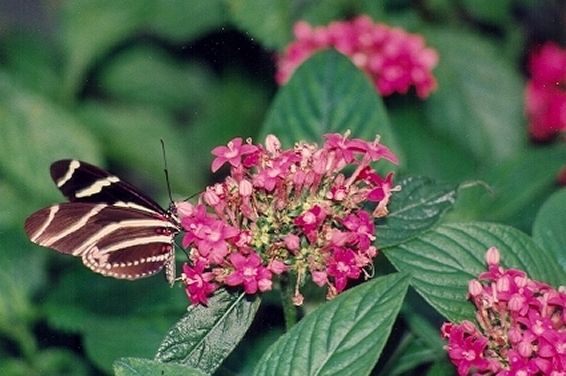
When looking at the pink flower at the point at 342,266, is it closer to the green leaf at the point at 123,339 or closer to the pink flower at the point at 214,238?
the pink flower at the point at 214,238

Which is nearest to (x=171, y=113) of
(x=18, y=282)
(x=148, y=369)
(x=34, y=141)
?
(x=34, y=141)

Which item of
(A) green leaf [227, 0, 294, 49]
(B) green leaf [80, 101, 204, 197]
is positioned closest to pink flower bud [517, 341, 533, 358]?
(A) green leaf [227, 0, 294, 49]

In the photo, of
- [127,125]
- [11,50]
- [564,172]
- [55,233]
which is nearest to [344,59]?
[55,233]

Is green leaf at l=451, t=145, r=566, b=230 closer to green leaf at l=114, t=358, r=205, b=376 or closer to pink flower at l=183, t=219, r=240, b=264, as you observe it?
pink flower at l=183, t=219, r=240, b=264

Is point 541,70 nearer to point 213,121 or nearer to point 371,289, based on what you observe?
point 213,121

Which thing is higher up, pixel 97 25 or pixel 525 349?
pixel 97 25

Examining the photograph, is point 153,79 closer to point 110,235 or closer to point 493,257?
point 110,235

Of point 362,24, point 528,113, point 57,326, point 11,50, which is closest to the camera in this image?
point 57,326
